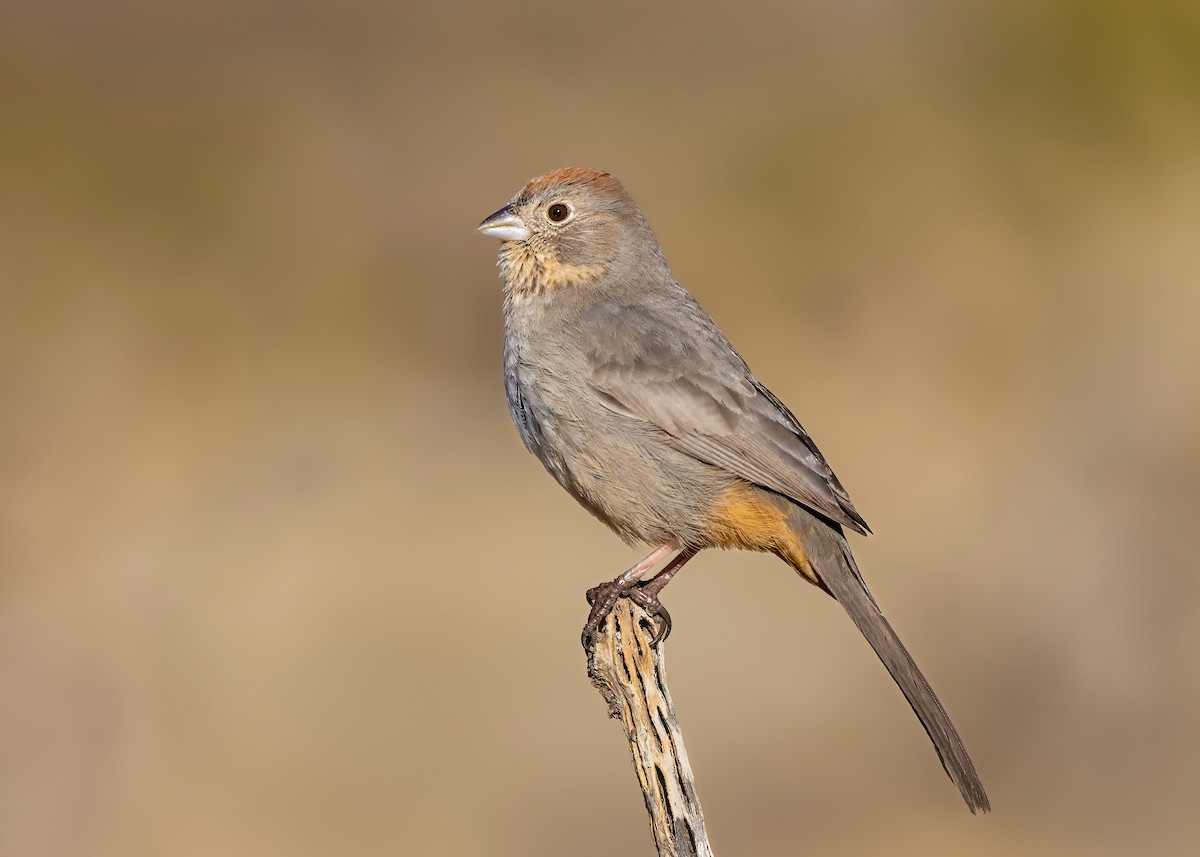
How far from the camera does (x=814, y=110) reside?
35.5ft

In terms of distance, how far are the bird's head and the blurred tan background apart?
3.63 m

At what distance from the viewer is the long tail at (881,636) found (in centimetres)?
430

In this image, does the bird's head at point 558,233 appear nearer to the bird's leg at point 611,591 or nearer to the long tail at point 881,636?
the bird's leg at point 611,591

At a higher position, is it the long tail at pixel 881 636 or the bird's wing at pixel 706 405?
the bird's wing at pixel 706 405

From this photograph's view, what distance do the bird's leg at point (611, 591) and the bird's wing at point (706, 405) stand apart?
0.47 meters

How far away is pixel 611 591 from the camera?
494 centimetres

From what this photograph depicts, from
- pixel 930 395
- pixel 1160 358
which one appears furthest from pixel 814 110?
pixel 1160 358

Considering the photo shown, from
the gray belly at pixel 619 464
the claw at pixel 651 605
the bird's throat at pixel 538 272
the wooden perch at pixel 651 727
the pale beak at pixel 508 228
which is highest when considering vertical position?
the pale beak at pixel 508 228

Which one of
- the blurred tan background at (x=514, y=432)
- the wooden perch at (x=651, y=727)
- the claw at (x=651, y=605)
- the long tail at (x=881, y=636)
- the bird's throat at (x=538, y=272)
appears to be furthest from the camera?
the blurred tan background at (x=514, y=432)

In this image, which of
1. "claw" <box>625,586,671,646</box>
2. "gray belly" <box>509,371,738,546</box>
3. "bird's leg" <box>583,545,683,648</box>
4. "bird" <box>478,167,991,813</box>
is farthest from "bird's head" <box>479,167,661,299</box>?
"claw" <box>625,586,671,646</box>

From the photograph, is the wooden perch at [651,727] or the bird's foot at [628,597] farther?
the bird's foot at [628,597]

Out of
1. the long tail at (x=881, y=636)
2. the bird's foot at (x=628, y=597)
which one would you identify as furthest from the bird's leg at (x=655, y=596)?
the long tail at (x=881, y=636)

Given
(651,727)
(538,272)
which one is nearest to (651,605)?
(651,727)

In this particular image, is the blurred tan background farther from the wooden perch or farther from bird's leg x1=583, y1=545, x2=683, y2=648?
the wooden perch
